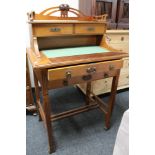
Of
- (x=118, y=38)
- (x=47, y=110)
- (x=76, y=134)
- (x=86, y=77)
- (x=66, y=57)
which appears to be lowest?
(x=76, y=134)

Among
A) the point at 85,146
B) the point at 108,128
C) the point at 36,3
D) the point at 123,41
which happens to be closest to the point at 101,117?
the point at 108,128

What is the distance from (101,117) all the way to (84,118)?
198 millimetres

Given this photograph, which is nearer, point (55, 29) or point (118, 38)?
point (55, 29)

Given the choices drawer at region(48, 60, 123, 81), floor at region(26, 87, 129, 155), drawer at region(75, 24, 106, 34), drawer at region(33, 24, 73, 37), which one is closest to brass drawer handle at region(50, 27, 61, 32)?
drawer at region(33, 24, 73, 37)

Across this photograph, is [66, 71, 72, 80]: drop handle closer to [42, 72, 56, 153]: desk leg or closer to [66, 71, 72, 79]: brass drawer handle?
[66, 71, 72, 79]: brass drawer handle

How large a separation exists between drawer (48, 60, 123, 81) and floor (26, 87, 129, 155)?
2.13 ft

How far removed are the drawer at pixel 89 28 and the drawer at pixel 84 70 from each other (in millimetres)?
384

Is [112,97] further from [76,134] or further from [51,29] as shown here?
[51,29]

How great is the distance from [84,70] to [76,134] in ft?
2.42

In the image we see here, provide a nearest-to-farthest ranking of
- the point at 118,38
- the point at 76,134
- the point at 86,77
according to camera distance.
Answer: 1. the point at 86,77
2. the point at 76,134
3. the point at 118,38

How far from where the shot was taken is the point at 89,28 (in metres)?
1.26

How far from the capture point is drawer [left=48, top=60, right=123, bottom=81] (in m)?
0.91

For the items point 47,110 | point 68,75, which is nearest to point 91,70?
point 68,75
